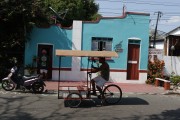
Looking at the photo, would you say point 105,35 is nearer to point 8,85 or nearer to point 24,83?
point 24,83

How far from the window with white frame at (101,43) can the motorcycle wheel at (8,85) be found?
708 centimetres

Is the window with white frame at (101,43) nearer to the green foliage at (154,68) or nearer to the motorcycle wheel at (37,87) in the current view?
the green foliage at (154,68)

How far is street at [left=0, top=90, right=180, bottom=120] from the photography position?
11.5 meters

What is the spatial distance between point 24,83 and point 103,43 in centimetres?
753

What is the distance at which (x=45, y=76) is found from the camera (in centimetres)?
2228

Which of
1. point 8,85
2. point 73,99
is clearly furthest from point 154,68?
point 73,99

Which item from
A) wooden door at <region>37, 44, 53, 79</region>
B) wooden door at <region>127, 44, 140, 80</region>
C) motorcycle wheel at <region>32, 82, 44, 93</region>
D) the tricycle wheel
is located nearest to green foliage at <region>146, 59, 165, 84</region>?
wooden door at <region>127, 44, 140, 80</region>

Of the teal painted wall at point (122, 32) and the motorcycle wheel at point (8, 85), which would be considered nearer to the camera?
the motorcycle wheel at point (8, 85)

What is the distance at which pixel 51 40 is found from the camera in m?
22.6

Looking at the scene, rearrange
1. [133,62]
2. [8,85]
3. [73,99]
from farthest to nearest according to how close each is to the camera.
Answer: [133,62] → [8,85] → [73,99]

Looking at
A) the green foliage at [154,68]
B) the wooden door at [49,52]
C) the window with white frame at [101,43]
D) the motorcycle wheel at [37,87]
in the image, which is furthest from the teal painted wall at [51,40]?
the motorcycle wheel at [37,87]

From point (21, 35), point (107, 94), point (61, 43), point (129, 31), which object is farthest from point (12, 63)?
point (107, 94)

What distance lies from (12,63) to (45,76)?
2.00m

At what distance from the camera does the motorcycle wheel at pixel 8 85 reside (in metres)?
17.0
